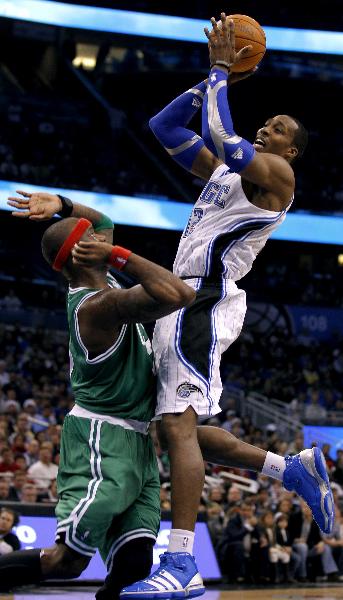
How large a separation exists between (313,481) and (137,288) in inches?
72.7

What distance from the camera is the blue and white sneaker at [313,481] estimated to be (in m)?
5.98

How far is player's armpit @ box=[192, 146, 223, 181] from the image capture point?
6.45 meters

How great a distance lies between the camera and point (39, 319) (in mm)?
25109

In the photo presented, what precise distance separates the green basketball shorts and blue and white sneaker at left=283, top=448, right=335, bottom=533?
3.20 ft

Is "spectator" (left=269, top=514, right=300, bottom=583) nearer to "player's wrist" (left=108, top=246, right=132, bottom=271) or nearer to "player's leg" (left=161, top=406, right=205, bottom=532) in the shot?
"player's leg" (left=161, top=406, right=205, bottom=532)

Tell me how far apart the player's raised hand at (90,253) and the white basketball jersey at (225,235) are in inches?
43.2

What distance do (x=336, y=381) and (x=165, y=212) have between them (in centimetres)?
633

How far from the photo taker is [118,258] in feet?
16.0

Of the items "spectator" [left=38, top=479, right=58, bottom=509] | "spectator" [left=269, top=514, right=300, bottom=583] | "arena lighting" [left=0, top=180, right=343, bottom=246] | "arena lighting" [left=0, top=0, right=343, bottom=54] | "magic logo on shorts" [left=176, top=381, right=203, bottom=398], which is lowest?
"spectator" [left=269, top=514, right=300, bottom=583]

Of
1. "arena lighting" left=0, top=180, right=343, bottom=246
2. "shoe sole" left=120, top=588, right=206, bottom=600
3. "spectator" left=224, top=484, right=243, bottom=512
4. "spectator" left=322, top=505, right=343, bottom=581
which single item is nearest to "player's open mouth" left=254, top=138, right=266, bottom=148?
"shoe sole" left=120, top=588, right=206, bottom=600

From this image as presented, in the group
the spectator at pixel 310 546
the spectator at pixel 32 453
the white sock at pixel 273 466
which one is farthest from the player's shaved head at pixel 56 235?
the spectator at pixel 310 546

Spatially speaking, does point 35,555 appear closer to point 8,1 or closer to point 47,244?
point 47,244

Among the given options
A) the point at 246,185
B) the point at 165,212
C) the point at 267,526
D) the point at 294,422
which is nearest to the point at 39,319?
the point at 165,212

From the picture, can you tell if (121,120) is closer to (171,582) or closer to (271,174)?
(271,174)
